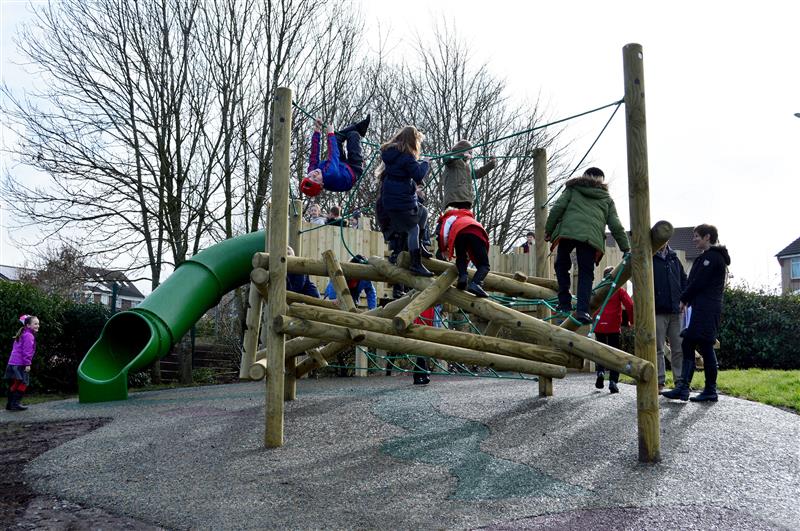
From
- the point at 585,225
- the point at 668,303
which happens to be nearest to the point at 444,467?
the point at 585,225

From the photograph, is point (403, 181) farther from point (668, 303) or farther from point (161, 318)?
point (161, 318)

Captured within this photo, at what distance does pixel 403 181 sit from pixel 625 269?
2145 mm

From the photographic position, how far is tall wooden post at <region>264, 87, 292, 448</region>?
5.61 metres

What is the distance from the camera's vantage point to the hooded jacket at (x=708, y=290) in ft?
22.7

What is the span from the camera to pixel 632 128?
5.32m

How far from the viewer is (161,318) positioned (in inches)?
387

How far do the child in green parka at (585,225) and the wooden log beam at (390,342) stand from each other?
100 cm

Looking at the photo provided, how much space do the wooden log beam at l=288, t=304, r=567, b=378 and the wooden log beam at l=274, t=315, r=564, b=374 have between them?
75 millimetres

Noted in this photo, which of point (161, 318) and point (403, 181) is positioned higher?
point (403, 181)

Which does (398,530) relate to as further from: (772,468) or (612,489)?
(772,468)

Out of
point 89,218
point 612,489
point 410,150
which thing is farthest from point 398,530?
point 89,218

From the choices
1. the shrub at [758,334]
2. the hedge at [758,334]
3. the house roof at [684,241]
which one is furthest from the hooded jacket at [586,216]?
the house roof at [684,241]

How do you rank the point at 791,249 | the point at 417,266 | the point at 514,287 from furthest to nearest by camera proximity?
1. the point at 791,249
2. the point at 514,287
3. the point at 417,266

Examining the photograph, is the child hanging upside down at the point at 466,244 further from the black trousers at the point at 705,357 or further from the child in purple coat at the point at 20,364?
the child in purple coat at the point at 20,364
